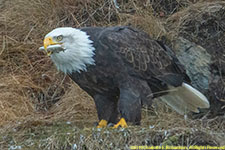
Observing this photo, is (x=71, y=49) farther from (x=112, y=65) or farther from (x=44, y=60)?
(x=44, y=60)

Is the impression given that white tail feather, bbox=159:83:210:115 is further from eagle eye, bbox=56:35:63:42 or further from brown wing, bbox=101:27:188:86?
eagle eye, bbox=56:35:63:42

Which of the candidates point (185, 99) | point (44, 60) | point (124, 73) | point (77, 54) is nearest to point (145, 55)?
point (124, 73)

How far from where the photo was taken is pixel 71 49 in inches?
158

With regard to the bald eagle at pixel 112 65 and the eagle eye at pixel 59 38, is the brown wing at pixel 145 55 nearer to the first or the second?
the bald eagle at pixel 112 65

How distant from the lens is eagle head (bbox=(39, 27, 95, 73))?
3.98 metres

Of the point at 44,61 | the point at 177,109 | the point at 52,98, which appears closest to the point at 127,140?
the point at 177,109

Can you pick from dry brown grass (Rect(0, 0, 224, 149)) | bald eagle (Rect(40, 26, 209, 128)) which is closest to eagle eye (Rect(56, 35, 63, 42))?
bald eagle (Rect(40, 26, 209, 128))

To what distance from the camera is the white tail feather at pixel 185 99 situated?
15.1ft

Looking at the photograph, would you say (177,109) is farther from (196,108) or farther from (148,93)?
(148,93)

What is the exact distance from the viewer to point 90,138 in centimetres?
371

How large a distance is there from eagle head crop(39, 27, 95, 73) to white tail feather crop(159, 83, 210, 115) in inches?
40.4

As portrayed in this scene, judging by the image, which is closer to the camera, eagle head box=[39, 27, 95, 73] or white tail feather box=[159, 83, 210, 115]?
eagle head box=[39, 27, 95, 73]

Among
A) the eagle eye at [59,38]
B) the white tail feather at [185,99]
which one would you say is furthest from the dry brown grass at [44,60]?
the eagle eye at [59,38]

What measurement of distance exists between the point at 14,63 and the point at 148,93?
2397mm
